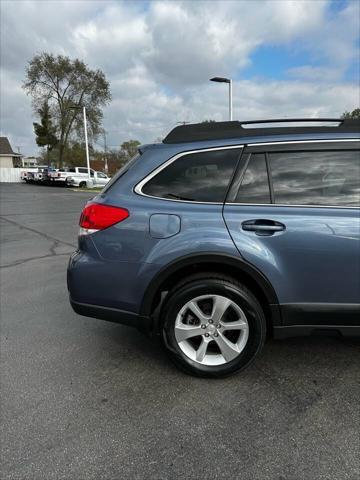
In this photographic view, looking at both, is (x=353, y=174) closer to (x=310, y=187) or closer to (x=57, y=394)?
(x=310, y=187)

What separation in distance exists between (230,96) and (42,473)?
21.8 metres

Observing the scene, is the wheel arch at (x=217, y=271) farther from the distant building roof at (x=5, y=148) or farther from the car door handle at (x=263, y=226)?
the distant building roof at (x=5, y=148)

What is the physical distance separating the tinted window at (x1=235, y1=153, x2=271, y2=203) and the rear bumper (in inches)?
43.7

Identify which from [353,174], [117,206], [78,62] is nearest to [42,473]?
[117,206]

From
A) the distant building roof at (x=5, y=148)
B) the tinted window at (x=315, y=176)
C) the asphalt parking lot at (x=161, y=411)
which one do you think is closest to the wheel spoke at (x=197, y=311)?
the asphalt parking lot at (x=161, y=411)

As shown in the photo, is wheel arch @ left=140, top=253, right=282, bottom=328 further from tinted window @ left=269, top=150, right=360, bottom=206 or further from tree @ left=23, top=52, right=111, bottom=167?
tree @ left=23, top=52, right=111, bottom=167

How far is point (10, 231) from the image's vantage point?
30.4ft

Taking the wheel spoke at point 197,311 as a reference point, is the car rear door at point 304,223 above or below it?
above

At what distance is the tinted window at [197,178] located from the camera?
2.65m

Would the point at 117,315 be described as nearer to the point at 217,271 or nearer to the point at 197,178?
the point at 217,271

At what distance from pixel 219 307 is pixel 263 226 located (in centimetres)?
65

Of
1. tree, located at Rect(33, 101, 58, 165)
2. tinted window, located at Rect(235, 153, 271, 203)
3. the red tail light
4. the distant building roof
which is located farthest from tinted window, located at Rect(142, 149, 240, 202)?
the distant building roof

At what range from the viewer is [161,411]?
238cm

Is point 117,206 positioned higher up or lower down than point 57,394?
higher up
